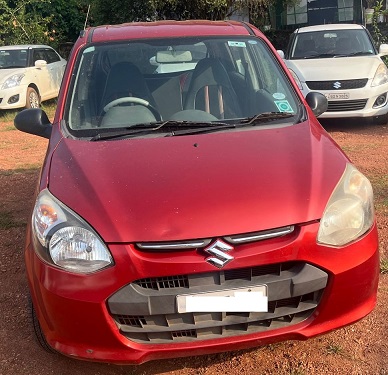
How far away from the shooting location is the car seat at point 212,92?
3.41 m

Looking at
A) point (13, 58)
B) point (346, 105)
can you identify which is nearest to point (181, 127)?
point (346, 105)

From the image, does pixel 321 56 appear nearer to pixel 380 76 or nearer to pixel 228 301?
pixel 380 76

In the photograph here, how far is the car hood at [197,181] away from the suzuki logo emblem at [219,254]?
51 millimetres

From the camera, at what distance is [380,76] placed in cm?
809

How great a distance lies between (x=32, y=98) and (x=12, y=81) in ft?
2.25

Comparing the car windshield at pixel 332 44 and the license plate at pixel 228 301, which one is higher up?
the license plate at pixel 228 301

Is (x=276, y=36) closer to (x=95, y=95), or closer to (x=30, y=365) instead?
(x=95, y=95)

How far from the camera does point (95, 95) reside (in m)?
3.48

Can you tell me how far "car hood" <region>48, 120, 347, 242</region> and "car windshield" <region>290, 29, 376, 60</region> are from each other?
6.39m

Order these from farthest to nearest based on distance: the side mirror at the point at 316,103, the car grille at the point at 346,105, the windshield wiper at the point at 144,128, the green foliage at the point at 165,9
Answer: the green foliage at the point at 165,9 → the car grille at the point at 346,105 → the side mirror at the point at 316,103 → the windshield wiper at the point at 144,128

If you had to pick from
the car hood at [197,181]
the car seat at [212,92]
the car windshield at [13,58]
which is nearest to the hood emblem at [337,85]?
the car seat at [212,92]

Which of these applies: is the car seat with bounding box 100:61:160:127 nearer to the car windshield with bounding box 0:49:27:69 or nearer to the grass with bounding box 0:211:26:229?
the grass with bounding box 0:211:26:229

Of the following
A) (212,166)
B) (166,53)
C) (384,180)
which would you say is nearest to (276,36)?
(384,180)

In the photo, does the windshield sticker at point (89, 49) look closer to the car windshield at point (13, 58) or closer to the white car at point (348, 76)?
the white car at point (348, 76)
